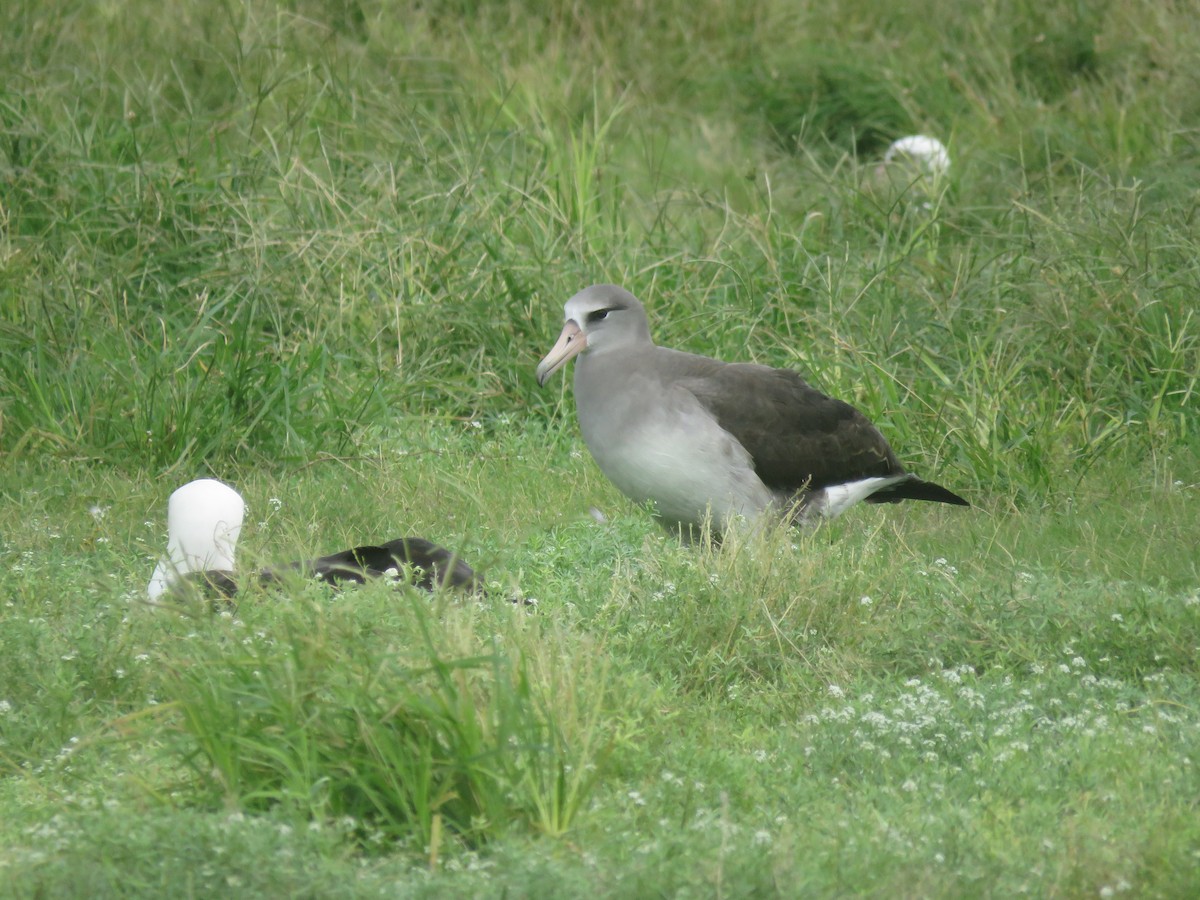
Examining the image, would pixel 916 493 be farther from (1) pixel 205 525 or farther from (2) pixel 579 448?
(1) pixel 205 525

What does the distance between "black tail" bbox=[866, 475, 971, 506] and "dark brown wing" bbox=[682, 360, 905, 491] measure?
88mm

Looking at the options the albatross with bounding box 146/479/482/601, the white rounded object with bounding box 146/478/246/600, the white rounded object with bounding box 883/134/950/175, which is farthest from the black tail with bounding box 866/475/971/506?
the white rounded object with bounding box 883/134/950/175

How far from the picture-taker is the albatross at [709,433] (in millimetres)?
5117

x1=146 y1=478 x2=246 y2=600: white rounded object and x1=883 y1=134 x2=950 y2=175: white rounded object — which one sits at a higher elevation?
x1=883 y1=134 x2=950 y2=175: white rounded object

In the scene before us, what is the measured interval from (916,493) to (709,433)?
950 mm

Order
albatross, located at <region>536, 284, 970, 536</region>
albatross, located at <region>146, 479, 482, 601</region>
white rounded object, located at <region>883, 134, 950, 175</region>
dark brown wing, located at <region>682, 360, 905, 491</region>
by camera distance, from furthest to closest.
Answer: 1. white rounded object, located at <region>883, 134, 950, 175</region>
2. dark brown wing, located at <region>682, 360, 905, 491</region>
3. albatross, located at <region>536, 284, 970, 536</region>
4. albatross, located at <region>146, 479, 482, 601</region>

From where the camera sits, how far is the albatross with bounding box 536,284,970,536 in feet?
16.8

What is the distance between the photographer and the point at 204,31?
911cm

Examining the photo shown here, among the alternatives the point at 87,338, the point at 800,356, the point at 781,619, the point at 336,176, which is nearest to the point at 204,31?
the point at 336,176

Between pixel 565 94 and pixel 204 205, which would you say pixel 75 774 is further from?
pixel 565 94

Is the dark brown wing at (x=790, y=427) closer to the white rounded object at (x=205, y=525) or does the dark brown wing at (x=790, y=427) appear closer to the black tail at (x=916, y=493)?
the black tail at (x=916, y=493)

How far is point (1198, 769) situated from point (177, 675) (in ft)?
6.74

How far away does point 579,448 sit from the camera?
6.55m

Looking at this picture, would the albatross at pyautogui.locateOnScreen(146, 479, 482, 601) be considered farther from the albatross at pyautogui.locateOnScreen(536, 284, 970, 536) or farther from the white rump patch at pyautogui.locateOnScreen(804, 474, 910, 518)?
the white rump patch at pyautogui.locateOnScreen(804, 474, 910, 518)
